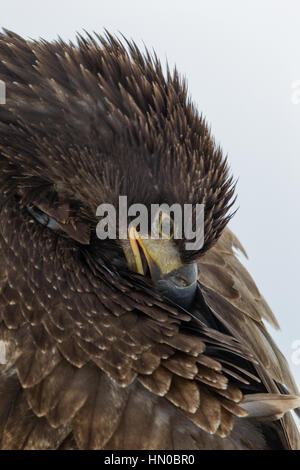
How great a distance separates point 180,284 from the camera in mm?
2166

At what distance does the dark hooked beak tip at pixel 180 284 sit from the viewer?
2156 millimetres

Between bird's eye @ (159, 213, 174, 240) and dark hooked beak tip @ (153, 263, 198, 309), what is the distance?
0.11 metres

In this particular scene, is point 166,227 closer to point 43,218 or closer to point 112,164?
point 112,164

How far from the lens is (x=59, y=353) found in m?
1.90

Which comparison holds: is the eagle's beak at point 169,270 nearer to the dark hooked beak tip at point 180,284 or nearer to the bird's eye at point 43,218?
the dark hooked beak tip at point 180,284

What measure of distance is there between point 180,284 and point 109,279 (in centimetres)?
Answer: 23

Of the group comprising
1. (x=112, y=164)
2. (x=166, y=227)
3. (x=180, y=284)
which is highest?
(x=112, y=164)

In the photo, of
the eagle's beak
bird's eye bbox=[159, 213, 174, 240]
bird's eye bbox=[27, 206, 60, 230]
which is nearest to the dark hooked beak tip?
the eagle's beak

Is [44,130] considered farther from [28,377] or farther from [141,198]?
[28,377]

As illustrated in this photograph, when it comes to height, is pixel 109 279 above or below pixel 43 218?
below
